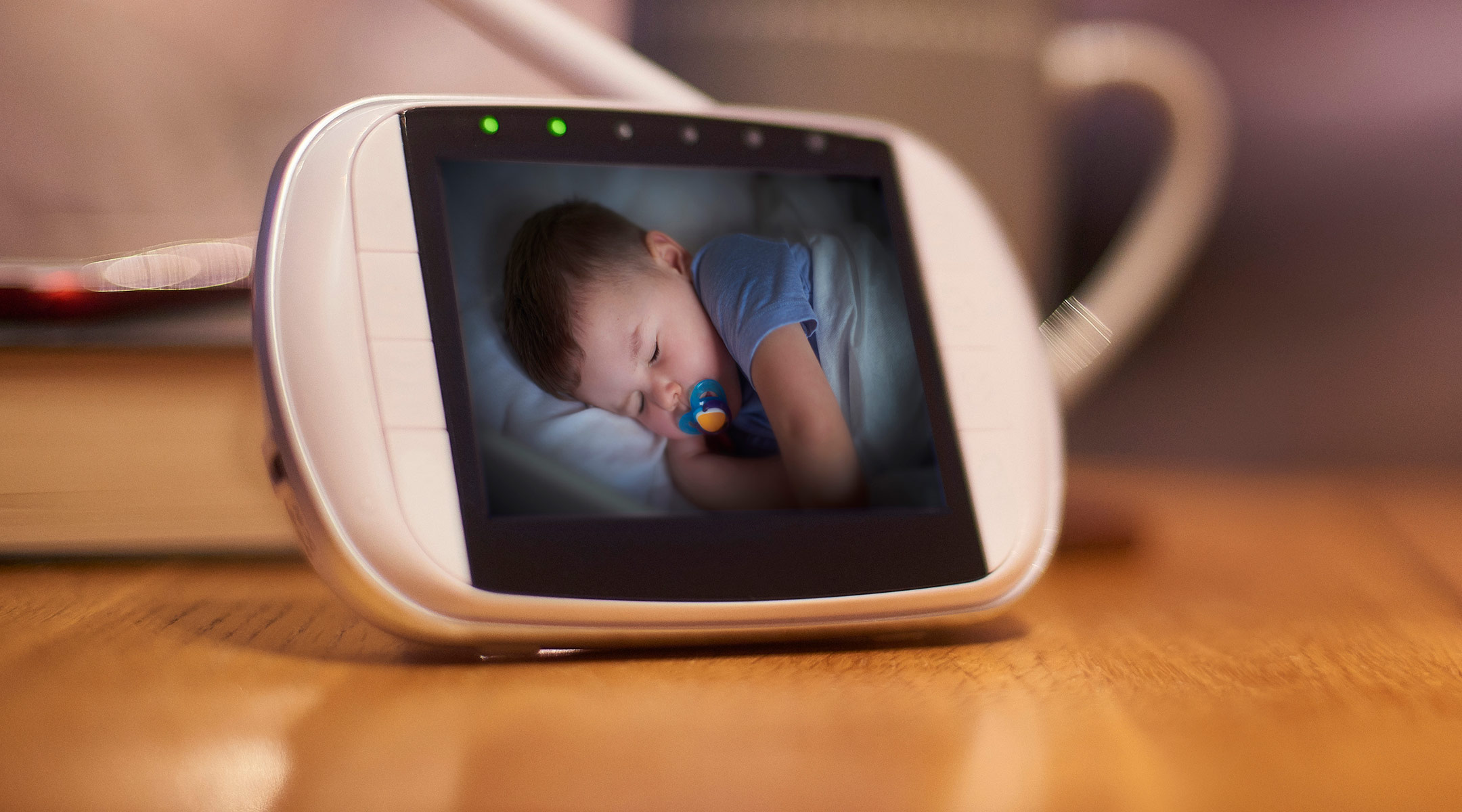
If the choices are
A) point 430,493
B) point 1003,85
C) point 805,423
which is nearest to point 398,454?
point 430,493

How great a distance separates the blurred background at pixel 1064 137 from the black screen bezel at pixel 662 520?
0.17 m

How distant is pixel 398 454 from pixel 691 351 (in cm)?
9

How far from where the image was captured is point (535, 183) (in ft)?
0.85

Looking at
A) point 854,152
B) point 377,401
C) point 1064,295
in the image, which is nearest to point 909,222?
point 854,152

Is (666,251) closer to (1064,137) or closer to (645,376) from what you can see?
(645,376)

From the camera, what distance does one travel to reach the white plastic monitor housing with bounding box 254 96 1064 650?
0.21 metres

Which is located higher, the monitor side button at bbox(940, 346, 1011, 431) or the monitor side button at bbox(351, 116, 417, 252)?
the monitor side button at bbox(351, 116, 417, 252)

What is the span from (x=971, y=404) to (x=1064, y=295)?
0.32 meters

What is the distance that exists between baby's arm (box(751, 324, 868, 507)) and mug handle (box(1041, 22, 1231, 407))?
22 cm

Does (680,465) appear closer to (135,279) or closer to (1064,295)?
(135,279)

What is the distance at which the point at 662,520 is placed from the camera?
236mm

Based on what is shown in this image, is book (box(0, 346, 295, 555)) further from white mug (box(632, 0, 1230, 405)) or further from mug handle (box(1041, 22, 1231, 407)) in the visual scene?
mug handle (box(1041, 22, 1231, 407))

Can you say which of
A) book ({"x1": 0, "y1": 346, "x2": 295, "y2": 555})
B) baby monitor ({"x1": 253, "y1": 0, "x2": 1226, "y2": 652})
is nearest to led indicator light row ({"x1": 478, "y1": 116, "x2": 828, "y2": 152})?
baby monitor ({"x1": 253, "y1": 0, "x2": 1226, "y2": 652})

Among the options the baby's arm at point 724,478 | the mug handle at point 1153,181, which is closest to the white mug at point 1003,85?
the mug handle at point 1153,181
